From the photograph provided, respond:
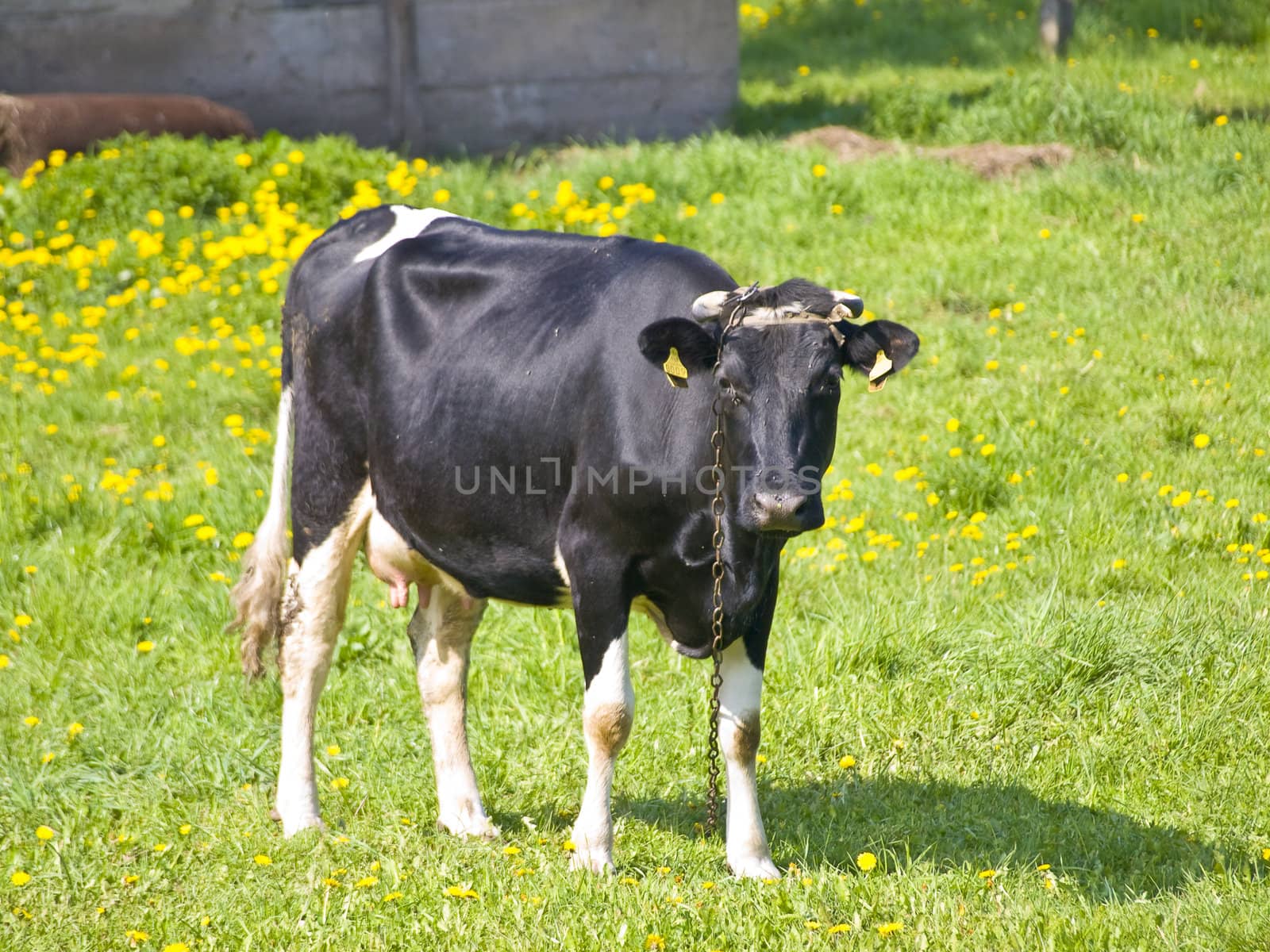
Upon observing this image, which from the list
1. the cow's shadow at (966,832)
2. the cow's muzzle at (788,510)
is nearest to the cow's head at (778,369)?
the cow's muzzle at (788,510)

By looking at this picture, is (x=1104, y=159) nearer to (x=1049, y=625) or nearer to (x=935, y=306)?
(x=935, y=306)

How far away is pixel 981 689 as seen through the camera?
16.5 feet

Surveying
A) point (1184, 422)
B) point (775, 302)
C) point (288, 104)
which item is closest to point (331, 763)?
point (775, 302)

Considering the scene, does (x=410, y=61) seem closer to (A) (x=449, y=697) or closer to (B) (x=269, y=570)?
(B) (x=269, y=570)

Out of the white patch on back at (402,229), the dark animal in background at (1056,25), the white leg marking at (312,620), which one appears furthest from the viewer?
the dark animal in background at (1056,25)

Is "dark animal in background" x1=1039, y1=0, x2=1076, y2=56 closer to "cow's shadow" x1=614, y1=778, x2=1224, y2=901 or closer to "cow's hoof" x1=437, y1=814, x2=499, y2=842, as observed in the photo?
"cow's shadow" x1=614, y1=778, x2=1224, y2=901

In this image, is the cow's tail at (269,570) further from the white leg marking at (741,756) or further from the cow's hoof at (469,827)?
the white leg marking at (741,756)

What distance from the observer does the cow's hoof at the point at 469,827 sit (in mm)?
4551

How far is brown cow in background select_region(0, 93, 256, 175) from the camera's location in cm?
1052

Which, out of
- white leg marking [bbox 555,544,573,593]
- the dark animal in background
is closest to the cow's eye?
white leg marking [bbox 555,544,573,593]

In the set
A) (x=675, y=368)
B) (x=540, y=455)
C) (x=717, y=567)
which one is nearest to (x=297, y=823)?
(x=540, y=455)

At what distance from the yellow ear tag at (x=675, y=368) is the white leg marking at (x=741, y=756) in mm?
836

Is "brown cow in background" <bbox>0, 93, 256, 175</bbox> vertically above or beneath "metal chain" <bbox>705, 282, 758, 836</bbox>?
beneath

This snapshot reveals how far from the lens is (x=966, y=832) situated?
4.29 meters
